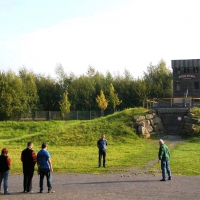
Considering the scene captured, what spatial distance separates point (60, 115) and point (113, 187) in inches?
2290

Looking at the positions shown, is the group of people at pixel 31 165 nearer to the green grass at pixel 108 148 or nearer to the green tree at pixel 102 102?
the green grass at pixel 108 148

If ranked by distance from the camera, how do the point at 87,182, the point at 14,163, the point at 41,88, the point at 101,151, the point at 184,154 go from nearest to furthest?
1. the point at 87,182
2. the point at 101,151
3. the point at 14,163
4. the point at 184,154
5. the point at 41,88

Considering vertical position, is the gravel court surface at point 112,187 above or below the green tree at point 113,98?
below

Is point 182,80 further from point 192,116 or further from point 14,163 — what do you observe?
point 14,163

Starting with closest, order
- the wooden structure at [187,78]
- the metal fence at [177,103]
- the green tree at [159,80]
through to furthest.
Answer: the metal fence at [177,103] < the wooden structure at [187,78] < the green tree at [159,80]

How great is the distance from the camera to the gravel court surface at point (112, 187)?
14273mm

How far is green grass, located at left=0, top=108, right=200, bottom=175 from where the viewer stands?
22.3 m

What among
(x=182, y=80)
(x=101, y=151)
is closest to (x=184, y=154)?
(x=101, y=151)

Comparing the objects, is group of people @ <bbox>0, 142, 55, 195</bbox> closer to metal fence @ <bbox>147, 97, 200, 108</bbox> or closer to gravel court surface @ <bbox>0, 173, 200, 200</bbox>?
gravel court surface @ <bbox>0, 173, 200, 200</bbox>

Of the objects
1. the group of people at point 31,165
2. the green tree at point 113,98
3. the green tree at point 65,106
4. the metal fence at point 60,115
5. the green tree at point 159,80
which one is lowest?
the group of people at point 31,165

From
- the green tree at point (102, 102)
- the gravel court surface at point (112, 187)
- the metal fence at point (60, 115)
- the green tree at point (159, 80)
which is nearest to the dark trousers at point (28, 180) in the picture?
the gravel court surface at point (112, 187)

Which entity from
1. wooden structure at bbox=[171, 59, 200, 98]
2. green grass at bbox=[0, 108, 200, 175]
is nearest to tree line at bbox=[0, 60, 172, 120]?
green grass at bbox=[0, 108, 200, 175]

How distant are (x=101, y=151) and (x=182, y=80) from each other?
27315mm

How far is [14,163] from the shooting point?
2422 centimetres
